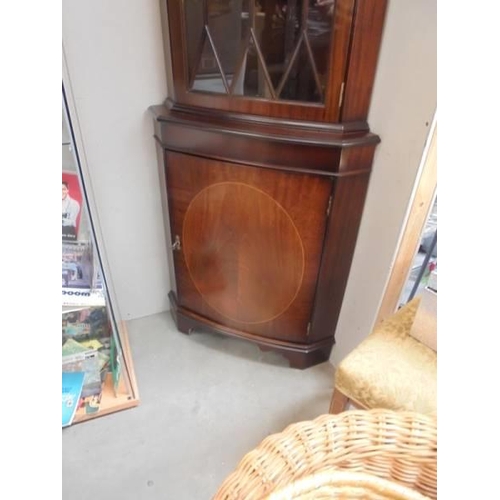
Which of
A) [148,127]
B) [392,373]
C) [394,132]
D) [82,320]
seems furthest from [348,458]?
[148,127]

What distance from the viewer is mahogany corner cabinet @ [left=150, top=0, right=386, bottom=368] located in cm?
105

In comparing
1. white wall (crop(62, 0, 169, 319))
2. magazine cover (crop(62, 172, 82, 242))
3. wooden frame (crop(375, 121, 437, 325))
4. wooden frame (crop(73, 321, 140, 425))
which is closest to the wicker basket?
wooden frame (crop(375, 121, 437, 325))

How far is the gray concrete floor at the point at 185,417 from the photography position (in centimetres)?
Answer: 122

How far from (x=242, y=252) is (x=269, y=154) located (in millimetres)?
372

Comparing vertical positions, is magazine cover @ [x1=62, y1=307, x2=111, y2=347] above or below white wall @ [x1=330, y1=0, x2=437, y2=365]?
below

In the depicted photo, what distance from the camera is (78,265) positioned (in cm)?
119

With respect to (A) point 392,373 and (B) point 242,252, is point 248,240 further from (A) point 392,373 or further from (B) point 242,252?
(A) point 392,373

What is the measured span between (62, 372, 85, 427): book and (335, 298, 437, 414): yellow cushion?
3.04 feet

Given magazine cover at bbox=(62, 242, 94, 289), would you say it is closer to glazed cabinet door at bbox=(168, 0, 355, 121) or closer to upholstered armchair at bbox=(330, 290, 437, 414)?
glazed cabinet door at bbox=(168, 0, 355, 121)
